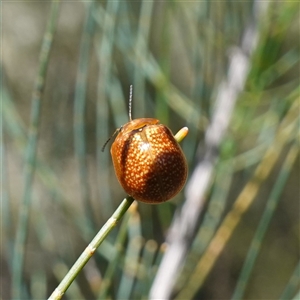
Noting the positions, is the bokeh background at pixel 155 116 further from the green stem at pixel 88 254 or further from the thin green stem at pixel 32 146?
the green stem at pixel 88 254

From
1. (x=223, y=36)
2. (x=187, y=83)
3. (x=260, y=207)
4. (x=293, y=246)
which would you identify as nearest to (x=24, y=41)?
(x=187, y=83)

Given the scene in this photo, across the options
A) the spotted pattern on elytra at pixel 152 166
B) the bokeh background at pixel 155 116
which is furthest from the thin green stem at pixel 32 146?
the spotted pattern on elytra at pixel 152 166

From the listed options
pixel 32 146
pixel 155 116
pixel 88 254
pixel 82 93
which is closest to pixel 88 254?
pixel 88 254

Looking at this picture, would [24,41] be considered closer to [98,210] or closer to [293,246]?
[98,210]

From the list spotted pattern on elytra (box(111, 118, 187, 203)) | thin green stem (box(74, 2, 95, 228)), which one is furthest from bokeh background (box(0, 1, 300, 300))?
spotted pattern on elytra (box(111, 118, 187, 203))

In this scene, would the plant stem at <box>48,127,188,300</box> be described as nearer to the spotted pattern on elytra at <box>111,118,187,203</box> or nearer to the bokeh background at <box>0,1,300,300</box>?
the spotted pattern on elytra at <box>111,118,187,203</box>

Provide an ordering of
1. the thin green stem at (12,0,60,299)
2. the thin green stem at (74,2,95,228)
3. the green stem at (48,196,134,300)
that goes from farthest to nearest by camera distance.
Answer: the thin green stem at (74,2,95,228) → the thin green stem at (12,0,60,299) → the green stem at (48,196,134,300)
